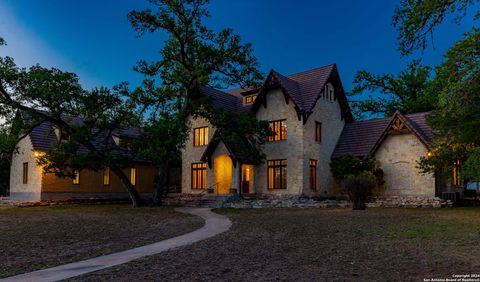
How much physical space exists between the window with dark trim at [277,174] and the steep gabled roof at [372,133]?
4.52m

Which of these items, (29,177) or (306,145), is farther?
(29,177)

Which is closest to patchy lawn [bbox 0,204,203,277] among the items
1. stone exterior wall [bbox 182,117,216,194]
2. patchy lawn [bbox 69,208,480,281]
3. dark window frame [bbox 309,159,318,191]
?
patchy lawn [bbox 69,208,480,281]

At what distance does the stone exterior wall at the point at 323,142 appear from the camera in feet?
96.0

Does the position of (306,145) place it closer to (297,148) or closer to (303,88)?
(297,148)

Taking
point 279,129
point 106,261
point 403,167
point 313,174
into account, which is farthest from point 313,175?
point 106,261

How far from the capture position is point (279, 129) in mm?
30641

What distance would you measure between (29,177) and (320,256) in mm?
30006

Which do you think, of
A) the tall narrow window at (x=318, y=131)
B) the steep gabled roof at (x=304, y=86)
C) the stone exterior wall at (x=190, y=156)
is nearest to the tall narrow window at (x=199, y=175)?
the stone exterior wall at (x=190, y=156)

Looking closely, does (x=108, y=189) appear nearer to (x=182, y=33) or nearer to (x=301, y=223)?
(x=182, y=33)

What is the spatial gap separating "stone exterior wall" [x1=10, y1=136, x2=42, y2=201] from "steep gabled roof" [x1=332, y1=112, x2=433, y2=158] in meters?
23.0

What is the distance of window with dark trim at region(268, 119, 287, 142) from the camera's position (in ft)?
99.4

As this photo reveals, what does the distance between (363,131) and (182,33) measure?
50.9 feet

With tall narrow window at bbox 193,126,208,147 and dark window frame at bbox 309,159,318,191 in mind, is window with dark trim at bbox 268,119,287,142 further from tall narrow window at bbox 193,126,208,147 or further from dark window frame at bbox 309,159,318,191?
tall narrow window at bbox 193,126,208,147

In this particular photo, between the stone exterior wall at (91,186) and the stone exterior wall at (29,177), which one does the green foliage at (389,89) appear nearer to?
the stone exterior wall at (91,186)
